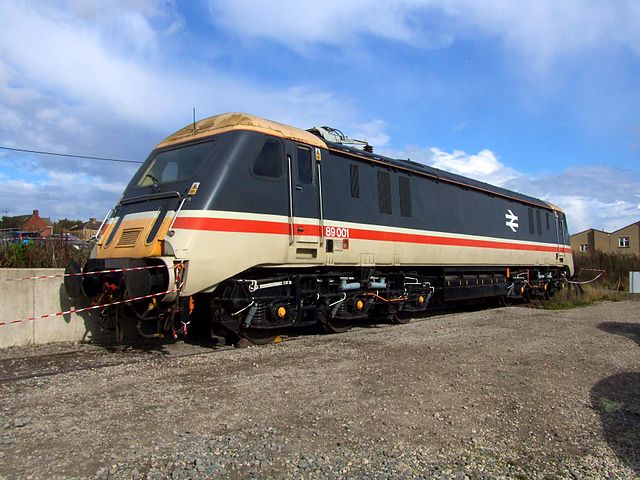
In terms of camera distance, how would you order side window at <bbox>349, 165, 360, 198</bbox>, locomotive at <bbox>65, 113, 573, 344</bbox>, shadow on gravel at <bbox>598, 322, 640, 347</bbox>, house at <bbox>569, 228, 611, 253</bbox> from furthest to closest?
1. house at <bbox>569, 228, 611, 253</bbox>
2. shadow on gravel at <bbox>598, 322, 640, 347</bbox>
3. side window at <bbox>349, 165, 360, 198</bbox>
4. locomotive at <bbox>65, 113, 573, 344</bbox>

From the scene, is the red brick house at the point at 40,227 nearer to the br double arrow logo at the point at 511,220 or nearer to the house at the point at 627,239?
the br double arrow logo at the point at 511,220

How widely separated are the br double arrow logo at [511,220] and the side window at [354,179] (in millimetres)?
7346

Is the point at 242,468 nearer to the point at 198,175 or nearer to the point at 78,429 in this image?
the point at 78,429

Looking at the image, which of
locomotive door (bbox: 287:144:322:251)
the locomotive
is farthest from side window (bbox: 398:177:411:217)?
locomotive door (bbox: 287:144:322:251)

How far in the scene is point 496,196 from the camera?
15125 millimetres

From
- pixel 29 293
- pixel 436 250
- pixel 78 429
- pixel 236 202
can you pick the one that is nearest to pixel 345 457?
pixel 78 429

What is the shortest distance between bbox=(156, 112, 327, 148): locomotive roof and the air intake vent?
1.69 meters

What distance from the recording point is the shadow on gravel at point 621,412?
4276 millimetres

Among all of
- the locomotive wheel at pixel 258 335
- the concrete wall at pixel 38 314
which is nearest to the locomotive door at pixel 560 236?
the locomotive wheel at pixel 258 335

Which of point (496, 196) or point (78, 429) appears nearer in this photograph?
point (78, 429)

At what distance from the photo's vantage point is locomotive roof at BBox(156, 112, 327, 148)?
25.5 ft

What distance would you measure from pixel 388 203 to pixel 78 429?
7.22 meters

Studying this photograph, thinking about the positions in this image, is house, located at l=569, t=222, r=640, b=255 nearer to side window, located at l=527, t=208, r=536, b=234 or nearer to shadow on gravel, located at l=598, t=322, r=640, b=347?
side window, located at l=527, t=208, r=536, b=234

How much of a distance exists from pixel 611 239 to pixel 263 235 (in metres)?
74.6
